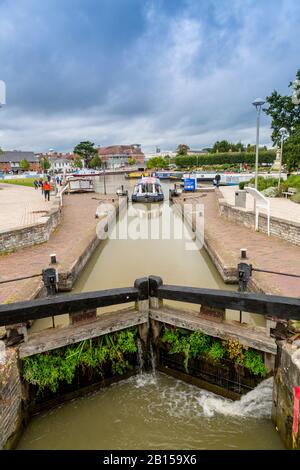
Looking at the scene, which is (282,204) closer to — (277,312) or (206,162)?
(277,312)

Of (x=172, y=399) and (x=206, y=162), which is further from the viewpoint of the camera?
(x=206, y=162)

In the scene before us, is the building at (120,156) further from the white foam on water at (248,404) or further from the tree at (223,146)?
the white foam on water at (248,404)

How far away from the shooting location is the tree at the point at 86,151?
107 metres

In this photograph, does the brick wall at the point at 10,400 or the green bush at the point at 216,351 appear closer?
the brick wall at the point at 10,400

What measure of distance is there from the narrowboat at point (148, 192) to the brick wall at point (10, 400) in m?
21.1

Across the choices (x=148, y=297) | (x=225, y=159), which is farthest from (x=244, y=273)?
(x=225, y=159)

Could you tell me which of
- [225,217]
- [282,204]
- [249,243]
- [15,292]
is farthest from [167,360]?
[282,204]

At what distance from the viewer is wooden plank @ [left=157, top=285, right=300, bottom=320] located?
4.72 meters

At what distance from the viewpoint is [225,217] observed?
50.2 feet

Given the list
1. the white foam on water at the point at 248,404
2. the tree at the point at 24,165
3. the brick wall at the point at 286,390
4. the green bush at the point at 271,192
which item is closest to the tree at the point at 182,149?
the tree at the point at 24,165

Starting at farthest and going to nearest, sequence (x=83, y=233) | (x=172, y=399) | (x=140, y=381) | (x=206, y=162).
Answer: (x=206, y=162)
(x=83, y=233)
(x=140, y=381)
(x=172, y=399)

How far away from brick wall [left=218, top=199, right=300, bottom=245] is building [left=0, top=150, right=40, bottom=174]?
8154 cm
